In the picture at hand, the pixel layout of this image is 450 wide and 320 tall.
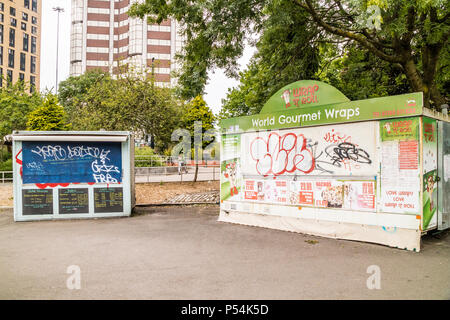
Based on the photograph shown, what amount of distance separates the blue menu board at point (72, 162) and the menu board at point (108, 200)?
0.28 metres

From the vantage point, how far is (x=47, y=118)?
27.1 meters

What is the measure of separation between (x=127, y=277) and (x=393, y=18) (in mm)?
9570

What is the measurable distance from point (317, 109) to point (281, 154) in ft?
4.38

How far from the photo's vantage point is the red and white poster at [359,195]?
671 cm

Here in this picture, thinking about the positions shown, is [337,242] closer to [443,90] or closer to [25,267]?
[25,267]

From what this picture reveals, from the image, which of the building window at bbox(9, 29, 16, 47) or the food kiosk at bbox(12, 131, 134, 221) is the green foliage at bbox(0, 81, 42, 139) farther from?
the building window at bbox(9, 29, 16, 47)

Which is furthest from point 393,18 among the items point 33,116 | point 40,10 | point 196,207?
point 40,10

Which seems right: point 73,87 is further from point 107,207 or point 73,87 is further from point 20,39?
point 107,207

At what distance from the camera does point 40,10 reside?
74.4m

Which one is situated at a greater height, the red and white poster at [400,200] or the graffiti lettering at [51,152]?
the graffiti lettering at [51,152]

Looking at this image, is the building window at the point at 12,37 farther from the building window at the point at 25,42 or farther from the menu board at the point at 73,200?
the menu board at the point at 73,200

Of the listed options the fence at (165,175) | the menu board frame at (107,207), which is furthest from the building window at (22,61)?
the menu board frame at (107,207)

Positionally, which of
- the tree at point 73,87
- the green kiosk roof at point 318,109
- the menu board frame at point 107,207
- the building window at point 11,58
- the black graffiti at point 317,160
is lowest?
the menu board frame at point 107,207

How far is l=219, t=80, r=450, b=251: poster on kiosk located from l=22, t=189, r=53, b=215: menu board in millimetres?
4713
